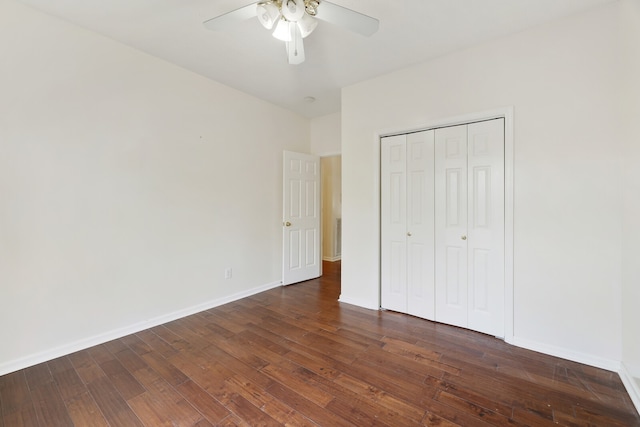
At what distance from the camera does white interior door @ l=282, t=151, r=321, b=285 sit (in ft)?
13.3

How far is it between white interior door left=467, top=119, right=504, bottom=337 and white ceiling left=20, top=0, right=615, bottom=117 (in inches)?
32.5

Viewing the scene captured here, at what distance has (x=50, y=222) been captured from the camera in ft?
7.14

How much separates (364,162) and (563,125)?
5.89 feet

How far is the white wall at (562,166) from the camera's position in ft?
6.57

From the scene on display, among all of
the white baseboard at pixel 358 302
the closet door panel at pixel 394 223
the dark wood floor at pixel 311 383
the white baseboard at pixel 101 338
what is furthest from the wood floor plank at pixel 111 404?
the closet door panel at pixel 394 223

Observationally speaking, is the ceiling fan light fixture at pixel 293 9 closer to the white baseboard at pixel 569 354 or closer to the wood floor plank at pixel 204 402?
the wood floor plank at pixel 204 402

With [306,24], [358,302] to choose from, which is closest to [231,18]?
[306,24]

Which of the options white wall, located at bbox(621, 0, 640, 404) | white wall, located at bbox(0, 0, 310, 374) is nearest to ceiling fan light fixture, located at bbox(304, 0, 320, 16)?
white wall, located at bbox(0, 0, 310, 374)

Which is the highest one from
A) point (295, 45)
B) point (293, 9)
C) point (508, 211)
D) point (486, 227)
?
point (293, 9)

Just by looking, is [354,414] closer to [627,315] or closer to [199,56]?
[627,315]

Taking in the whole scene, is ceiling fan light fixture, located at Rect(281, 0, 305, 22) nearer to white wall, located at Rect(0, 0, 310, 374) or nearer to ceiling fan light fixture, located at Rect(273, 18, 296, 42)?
ceiling fan light fixture, located at Rect(273, 18, 296, 42)

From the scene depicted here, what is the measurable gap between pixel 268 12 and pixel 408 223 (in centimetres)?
230

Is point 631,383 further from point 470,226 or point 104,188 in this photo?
point 104,188

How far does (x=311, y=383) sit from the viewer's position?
1.87 metres
